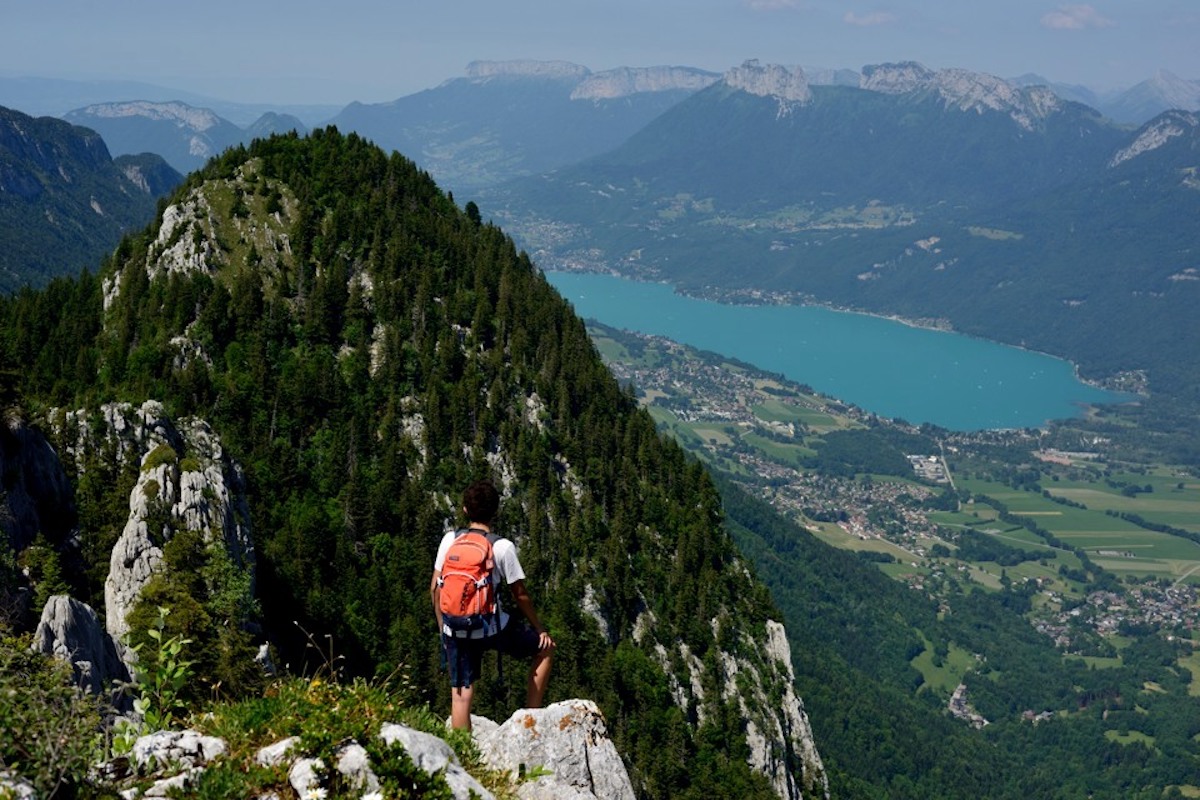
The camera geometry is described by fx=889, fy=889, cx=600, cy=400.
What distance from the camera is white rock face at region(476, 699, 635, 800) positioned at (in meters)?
11.9

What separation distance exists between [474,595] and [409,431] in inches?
2561

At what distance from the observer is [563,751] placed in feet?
40.8

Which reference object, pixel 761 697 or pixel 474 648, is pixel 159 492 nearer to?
pixel 474 648

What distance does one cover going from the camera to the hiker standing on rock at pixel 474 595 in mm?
11641

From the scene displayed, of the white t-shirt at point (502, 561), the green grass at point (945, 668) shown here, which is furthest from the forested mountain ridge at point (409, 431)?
the green grass at point (945, 668)

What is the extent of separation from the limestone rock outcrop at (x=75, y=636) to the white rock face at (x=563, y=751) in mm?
11648

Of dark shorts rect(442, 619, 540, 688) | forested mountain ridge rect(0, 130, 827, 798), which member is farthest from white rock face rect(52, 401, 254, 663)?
dark shorts rect(442, 619, 540, 688)

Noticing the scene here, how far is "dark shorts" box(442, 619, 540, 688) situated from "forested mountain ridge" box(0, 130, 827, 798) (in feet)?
123

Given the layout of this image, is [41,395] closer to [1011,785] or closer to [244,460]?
[244,460]

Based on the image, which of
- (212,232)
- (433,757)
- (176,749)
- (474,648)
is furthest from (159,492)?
(212,232)

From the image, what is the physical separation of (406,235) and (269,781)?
8398cm

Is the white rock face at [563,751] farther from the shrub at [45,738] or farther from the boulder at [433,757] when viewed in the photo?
the shrub at [45,738]

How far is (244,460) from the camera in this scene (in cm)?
6100

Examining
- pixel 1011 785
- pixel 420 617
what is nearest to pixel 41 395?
pixel 420 617
